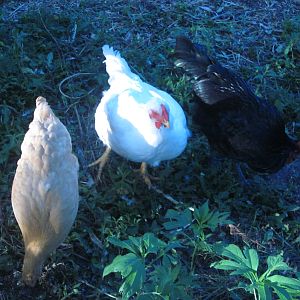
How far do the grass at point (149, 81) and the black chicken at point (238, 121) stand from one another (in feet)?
1.02

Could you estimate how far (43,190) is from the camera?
2.55 metres

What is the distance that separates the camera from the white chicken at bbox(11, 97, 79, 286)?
256 centimetres

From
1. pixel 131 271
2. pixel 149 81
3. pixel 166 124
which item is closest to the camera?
pixel 131 271

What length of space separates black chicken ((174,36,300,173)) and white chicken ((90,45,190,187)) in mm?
385

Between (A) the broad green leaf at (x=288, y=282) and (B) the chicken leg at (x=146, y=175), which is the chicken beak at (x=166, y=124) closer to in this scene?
(B) the chicken leg at (x=146, y=175)

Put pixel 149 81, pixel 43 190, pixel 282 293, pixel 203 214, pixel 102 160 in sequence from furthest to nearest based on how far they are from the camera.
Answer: pixel 149 81 → pixel 102 160 → pixel 43 190 → pixel 203 214 → pixel 282 293

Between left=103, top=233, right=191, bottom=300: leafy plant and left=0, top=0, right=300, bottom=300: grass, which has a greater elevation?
left=103, top=233, right=191, bottom=300: leafy plant

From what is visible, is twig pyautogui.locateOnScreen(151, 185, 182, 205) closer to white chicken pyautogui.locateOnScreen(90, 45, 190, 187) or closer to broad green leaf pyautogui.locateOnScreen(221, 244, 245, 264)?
white chicken pyautogui.locateOnScreen(90, 45, 190, 187)

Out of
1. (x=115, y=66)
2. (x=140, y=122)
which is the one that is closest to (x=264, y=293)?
(x=140, y=122)

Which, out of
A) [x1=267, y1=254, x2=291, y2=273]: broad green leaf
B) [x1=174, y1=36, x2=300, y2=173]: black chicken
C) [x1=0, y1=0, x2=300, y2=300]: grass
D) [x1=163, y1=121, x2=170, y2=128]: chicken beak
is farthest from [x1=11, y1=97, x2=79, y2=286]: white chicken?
[x1=174, y1=36, x2=300, y2=173]: black chicken

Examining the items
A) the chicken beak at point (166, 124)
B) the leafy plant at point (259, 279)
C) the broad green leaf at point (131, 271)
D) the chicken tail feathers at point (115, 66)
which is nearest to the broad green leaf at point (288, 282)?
the leafy plant at point (259, 279)

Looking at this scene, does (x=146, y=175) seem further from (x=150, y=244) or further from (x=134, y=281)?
(x=134, y=281)

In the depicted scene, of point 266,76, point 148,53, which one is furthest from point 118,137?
point 266,76

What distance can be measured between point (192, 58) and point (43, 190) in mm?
1972
